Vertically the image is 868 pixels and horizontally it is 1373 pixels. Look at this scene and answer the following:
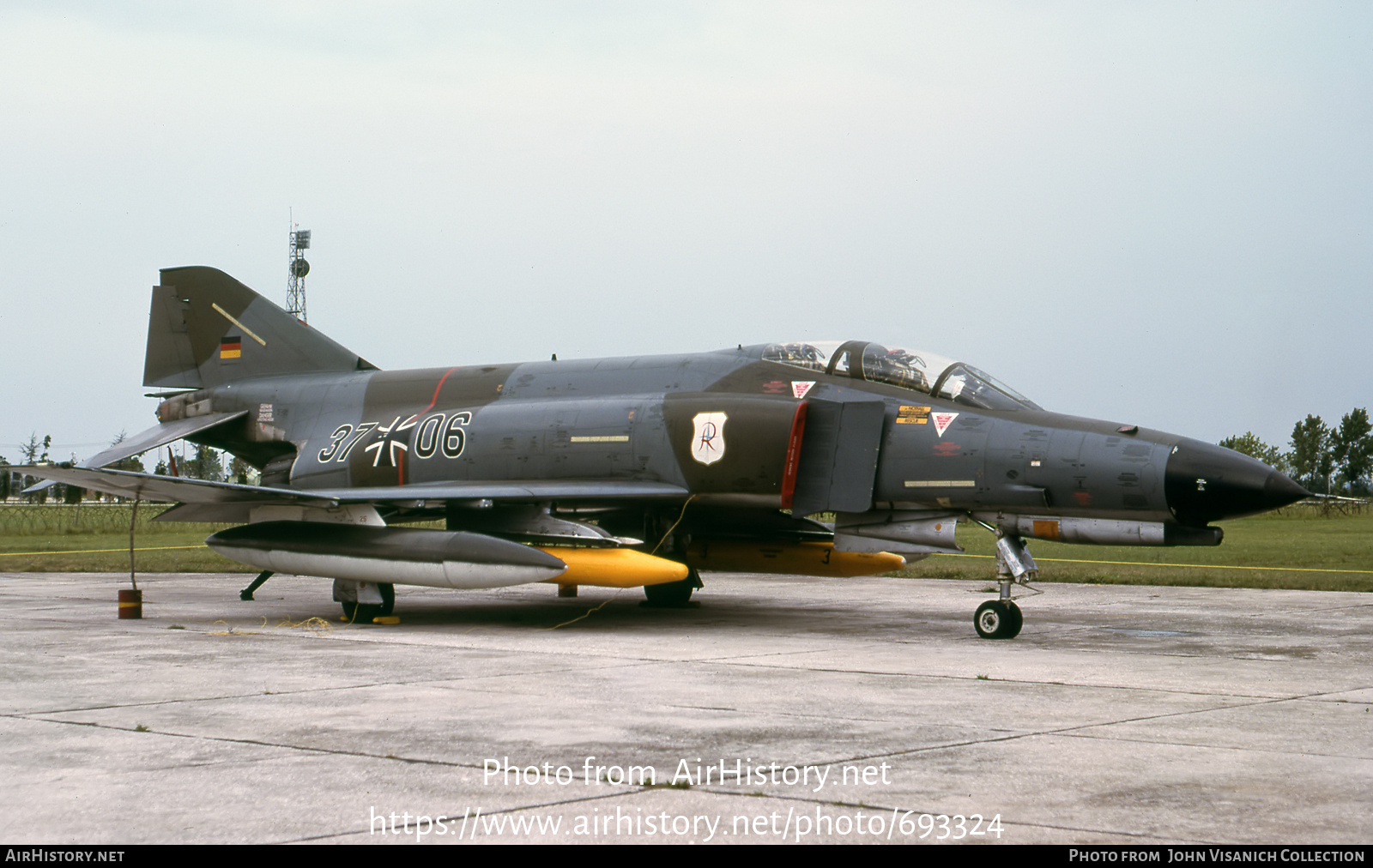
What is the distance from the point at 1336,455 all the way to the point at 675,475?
81.6 metres

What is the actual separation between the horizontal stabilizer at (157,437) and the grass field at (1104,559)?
513 cm

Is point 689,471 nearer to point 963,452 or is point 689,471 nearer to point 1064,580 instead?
point 963,452

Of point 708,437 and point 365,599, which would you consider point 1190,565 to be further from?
point 365,599

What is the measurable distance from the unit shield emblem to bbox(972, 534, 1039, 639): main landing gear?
2.73 meters

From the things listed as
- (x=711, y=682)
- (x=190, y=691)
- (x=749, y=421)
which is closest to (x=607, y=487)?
(x=749, y=421)

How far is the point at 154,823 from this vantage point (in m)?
4.26

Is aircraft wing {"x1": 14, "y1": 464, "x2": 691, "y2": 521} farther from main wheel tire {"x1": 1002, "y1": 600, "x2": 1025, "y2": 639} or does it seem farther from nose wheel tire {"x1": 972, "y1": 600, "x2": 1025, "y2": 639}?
main wheel tire {"x1": 1002, "y1": 600, "x2": 1025, "y2": 639}

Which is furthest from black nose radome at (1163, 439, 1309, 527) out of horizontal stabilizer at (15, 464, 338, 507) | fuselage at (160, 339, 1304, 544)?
horizontal stabilizer at (15, 464, 338, 507)

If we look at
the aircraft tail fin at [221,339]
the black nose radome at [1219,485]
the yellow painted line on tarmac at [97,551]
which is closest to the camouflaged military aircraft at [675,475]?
the black nose radome at [1219,485]

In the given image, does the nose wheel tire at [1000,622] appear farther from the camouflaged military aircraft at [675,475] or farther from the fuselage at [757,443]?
the fuselage at [757,443]

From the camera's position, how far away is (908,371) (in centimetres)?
1166

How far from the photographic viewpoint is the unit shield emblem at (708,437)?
1191 cm

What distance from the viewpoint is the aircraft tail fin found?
16.2 meters

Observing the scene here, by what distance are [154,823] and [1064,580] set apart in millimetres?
15697
